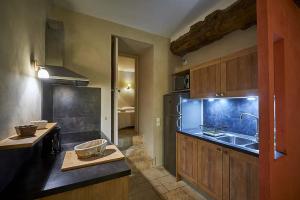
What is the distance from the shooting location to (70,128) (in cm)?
233

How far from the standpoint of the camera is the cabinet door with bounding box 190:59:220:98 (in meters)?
2.08

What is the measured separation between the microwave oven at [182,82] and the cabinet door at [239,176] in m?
1.40

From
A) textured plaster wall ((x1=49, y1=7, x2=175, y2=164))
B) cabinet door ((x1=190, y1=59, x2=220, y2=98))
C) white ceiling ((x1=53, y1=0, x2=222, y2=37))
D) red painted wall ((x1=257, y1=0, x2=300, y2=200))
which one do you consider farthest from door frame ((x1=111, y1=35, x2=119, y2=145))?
red painted wall ((x1=257, y1=0, x2=300, y2=200))

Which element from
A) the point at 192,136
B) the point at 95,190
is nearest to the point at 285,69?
the point at 192,136

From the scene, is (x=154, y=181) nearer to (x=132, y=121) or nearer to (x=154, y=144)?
(x=154, y=144)

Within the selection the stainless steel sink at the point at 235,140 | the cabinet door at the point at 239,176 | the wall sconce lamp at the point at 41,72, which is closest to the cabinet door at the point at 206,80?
the stainless steel sink at the point at 235,140

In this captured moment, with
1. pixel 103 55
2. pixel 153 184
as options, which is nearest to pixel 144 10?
pixel 103 55

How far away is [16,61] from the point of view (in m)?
1.08

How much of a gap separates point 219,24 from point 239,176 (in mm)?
1991

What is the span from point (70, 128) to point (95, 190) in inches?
64.1

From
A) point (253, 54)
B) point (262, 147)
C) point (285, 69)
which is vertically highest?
point (253, 54)

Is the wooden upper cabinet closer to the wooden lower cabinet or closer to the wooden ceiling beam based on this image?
the wooden ceiling beam

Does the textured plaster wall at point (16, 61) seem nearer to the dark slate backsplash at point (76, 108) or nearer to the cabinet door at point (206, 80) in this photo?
the dark slate backsplash at point (76, 108)

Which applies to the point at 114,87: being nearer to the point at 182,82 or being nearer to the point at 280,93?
the point at 182,82
